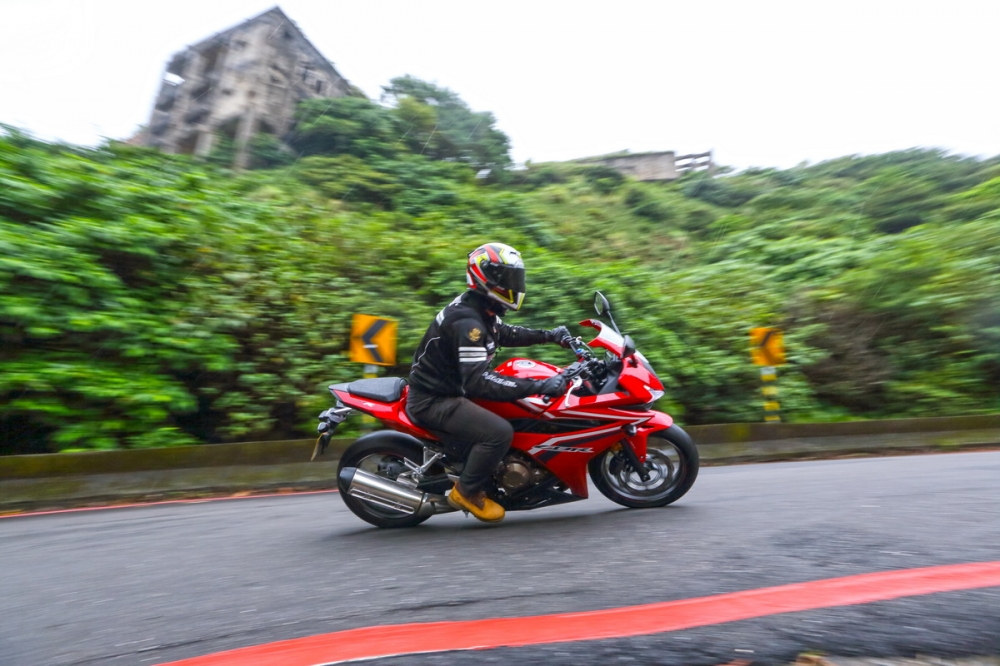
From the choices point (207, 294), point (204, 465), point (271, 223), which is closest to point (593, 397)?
point (204, 465)

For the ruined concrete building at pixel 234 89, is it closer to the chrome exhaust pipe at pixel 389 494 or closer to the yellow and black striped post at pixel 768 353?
the yellow and black striped post at pixel 768 353

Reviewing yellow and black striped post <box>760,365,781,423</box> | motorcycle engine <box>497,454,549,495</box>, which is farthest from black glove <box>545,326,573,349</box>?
yellow and black striped post <box>760,365,781,423</box>

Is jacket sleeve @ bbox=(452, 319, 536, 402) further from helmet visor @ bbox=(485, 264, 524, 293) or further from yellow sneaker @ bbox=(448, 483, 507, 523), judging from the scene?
yellow sneaker @ bbox=(448, 483, 507, 523)

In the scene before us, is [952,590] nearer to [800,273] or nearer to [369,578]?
[369,578]

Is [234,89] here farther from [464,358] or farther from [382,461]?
[464,358]

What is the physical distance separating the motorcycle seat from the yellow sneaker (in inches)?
29.3

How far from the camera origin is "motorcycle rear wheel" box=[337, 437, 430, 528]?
5.30 meters

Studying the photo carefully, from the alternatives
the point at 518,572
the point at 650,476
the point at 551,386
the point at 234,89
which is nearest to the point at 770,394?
the point at 650,476

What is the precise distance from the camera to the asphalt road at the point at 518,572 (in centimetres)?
279

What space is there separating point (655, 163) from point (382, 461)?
24329 millimetres

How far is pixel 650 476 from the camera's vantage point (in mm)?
5512

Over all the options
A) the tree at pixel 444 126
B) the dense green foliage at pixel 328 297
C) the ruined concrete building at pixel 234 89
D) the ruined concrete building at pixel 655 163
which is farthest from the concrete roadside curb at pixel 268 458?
the ruined concrete building at pixel 655 163

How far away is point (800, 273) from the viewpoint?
1441cm

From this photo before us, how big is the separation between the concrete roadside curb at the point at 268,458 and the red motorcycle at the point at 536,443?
336 centimetres
